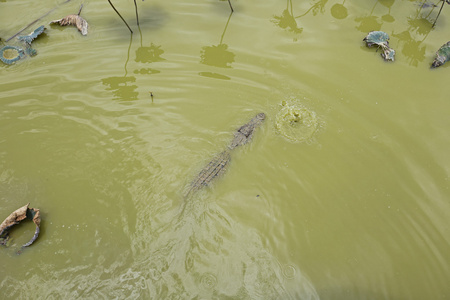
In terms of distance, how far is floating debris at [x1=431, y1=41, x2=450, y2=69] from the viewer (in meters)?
5.95

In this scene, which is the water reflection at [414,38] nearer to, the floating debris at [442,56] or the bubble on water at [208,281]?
the floating debris at [442,56]

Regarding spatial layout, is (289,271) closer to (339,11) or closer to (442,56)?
(442,56)

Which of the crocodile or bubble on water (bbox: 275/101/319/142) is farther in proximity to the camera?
bubble on water (bbox: 275/101/319/142)

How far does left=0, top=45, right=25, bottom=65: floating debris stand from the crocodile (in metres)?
4.10

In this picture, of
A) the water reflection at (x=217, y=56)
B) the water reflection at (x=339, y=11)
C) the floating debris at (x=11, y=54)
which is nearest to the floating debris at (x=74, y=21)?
the floating debris at (x=11, y=54)

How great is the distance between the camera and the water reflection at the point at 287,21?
6.64m

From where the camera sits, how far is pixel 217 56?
20.1 ft

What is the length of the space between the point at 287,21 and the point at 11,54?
208 inches

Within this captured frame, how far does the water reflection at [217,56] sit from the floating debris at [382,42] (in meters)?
2.57

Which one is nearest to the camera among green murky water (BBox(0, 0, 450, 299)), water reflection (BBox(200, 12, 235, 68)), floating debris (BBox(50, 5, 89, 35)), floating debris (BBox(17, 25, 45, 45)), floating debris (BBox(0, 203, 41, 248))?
green murky water (BBox(0, 0, 450, 299))

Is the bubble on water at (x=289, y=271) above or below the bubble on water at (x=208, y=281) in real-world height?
above

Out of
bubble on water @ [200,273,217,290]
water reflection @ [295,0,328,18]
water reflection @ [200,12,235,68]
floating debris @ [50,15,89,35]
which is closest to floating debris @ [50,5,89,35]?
floating debris @ [50,15,89,35]

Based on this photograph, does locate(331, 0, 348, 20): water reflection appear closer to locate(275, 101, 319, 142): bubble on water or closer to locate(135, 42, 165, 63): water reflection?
locate(275, 101, 319, 142): bubble on water

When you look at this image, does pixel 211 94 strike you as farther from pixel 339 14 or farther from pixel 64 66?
pixel 339 14
